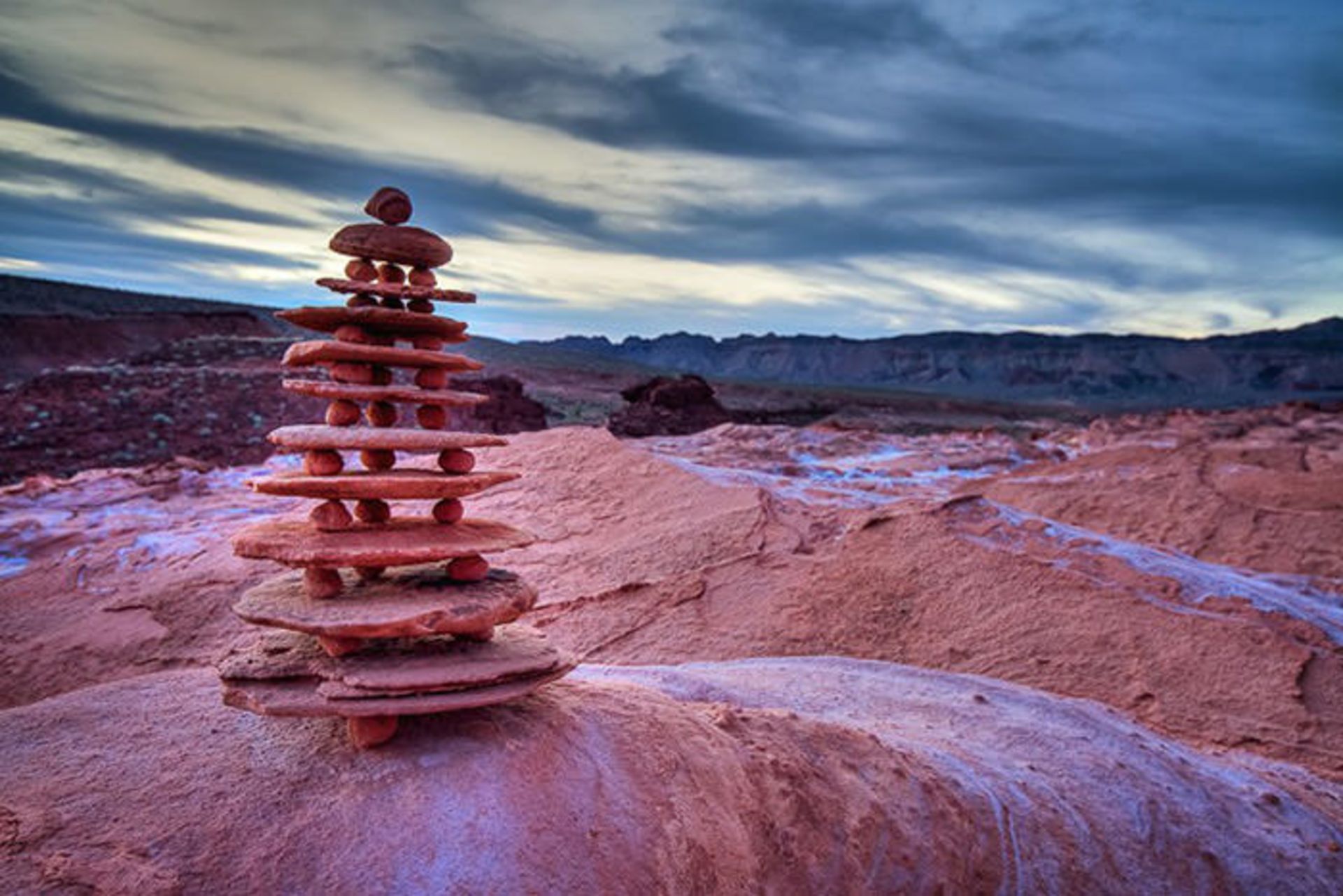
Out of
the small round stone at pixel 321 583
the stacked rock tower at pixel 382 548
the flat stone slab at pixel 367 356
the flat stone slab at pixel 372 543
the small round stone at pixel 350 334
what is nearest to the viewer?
the stacked rock tower at pixel 382 548

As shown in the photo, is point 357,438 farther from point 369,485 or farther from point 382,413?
point 382,413

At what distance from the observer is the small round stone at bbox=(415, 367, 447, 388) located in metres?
3.71

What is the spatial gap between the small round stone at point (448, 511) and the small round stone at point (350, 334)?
0.76 meters

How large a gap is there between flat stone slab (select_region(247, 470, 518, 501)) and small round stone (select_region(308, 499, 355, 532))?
0.22ft

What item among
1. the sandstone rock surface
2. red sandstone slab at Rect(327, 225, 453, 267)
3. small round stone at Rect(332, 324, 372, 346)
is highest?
red sandstone slab at Rect(327, 225, 453, 267)

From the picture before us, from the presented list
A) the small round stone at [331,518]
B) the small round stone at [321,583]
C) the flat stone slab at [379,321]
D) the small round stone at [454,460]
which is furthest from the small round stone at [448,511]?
the flat stone slab at [379,321]

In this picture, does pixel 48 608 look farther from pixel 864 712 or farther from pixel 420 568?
pixel 864 712

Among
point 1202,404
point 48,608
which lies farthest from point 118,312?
point 1202,404

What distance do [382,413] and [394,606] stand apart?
36.9 inches

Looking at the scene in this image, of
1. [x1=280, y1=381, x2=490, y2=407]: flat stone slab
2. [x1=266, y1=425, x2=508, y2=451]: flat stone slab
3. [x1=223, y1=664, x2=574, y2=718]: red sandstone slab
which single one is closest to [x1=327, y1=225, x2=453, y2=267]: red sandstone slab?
[x1=280, y1=381, x2=490, y2=407]: flat stone slab

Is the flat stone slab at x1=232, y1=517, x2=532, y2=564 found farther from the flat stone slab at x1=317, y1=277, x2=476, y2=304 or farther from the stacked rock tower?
the flat stone slab at x1=317, y1=277, x2=476, y2=304

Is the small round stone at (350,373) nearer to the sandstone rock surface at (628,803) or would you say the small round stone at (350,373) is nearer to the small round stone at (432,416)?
the small round stone at (432,416)

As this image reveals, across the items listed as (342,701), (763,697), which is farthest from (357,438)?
(763,697)

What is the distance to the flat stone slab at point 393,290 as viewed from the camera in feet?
11.5
